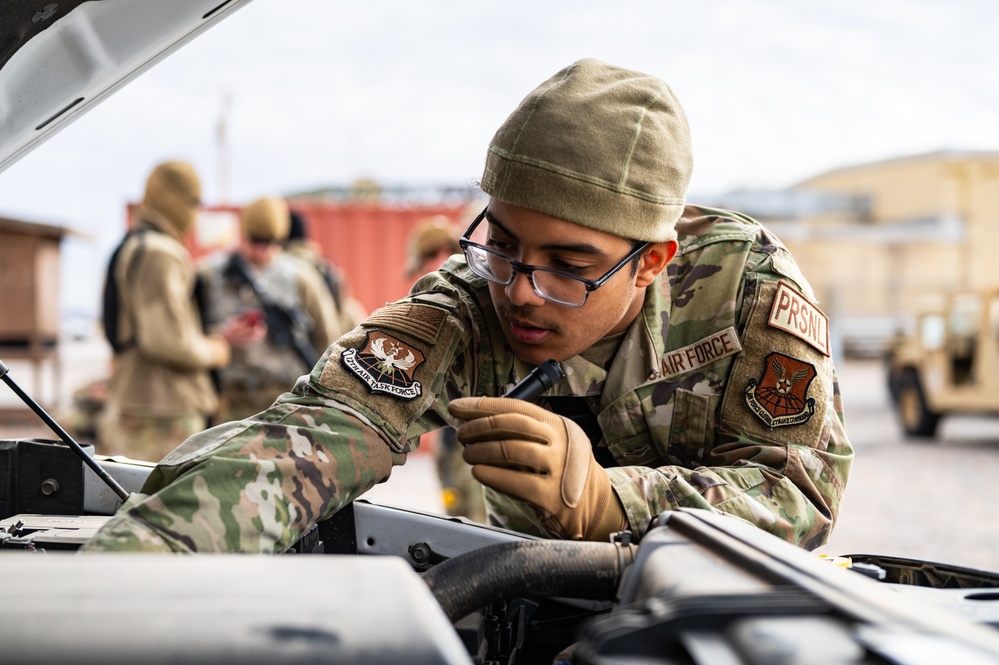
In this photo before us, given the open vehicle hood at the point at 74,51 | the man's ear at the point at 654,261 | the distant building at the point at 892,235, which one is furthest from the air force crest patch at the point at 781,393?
the distant building at the point at 892,235

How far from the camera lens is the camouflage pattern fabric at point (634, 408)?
52.1 inches

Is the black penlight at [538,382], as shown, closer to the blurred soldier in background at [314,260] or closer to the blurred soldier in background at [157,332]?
the blurred soldier in background at [157,332]

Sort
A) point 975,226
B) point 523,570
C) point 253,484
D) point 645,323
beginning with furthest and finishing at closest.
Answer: point 975,226 < point 645,323 < point 253,484 < point 523,570

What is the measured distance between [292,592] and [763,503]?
0.99 m

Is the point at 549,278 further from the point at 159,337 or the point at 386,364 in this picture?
the point at 159,337

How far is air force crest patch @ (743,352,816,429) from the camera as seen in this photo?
166 cm

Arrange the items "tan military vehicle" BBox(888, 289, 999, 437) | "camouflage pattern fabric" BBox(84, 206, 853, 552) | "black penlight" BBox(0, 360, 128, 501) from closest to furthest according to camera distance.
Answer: "camouflage pattern fabric" BBox(84, 206, 853, 552)
"black penlight" BBox(0, 360, 128, 501)
"tan military vehicle" BBox(888, 289, 999, 437)

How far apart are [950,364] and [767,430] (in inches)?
308

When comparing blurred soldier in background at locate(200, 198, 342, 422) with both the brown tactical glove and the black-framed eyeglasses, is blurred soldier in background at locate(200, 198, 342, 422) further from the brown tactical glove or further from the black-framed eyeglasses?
the brown tactical glove

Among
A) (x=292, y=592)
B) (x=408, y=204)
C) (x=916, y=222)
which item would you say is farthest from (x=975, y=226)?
(x=292, y=592)

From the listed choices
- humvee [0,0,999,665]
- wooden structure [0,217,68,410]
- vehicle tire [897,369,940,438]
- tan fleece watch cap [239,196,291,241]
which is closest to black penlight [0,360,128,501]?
humvee [0,0,999,665]

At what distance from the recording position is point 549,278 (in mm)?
1565

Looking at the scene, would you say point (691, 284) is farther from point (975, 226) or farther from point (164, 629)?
point (975, 226)

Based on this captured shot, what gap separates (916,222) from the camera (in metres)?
22.2
